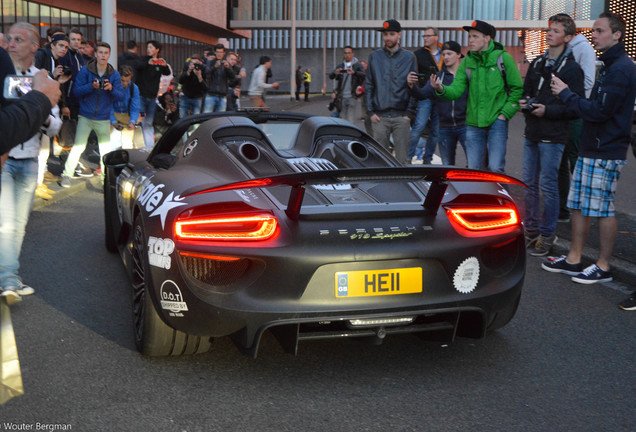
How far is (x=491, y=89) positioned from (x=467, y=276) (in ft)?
13.5

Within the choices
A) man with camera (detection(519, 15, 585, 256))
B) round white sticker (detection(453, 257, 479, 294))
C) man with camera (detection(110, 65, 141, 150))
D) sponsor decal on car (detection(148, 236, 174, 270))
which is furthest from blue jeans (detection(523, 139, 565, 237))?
man with camera (detection(110, 65, 141, 150))

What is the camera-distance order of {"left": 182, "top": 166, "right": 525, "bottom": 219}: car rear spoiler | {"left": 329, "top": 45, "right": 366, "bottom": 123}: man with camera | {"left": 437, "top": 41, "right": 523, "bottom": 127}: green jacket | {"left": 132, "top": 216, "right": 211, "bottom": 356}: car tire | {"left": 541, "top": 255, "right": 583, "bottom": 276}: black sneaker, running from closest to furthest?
{"left": 182, "top": 166, "right": 525, "bottom": 219}: car rear spoiler
{"left": 132, "top": 216, "right": 211, "bottom": 356}: car tire
{"left": 541, "top": 255, "right": 583, "bottom": 276}: black sneaker
{"left": 437, "top": 41, "right": 523, "bottom": 127}: green jacket
{"left": 329, "top": 45, "right": 366, "bottom": 123}: man with camera

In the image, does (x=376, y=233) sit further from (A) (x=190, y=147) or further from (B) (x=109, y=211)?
(B) (x=109, y=211)

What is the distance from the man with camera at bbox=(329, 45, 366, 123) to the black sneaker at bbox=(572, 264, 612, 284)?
9.13 meters

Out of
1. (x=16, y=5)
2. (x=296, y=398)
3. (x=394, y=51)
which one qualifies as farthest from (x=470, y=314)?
(x=16, y=5)

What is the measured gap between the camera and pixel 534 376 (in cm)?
382

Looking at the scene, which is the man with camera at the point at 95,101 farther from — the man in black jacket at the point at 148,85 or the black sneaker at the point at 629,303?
the black sneaker at the point at 629,303

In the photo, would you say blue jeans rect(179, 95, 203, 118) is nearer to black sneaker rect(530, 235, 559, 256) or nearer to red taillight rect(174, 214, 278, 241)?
black sneaker rect(530, 235, 559, 256)

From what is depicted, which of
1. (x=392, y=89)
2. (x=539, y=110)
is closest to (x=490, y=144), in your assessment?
(x=539, y=110)

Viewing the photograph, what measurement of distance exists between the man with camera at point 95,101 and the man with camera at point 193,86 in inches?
140

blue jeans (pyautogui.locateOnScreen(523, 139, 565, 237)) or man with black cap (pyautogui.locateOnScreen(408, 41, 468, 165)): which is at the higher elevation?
man with black cap (pyautogui.locateOnScreen(408, 41, 468, 165))

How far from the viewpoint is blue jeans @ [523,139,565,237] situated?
21.6ft

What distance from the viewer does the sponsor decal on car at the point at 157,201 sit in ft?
12.2

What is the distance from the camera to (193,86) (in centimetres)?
1498
